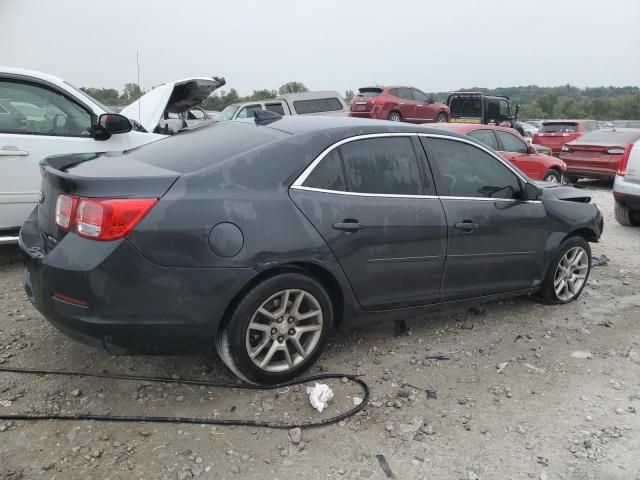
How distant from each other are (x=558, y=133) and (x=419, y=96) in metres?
4.68

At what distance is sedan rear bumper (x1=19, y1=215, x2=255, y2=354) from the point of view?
2.72 m

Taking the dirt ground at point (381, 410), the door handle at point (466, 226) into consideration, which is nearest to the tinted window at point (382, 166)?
the door handle at point (466, 226)

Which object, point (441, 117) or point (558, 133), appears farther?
point (441, 117)

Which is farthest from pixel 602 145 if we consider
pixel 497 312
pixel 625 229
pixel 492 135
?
pixel 497 312

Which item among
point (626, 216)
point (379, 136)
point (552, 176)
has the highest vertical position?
point (379, 136)

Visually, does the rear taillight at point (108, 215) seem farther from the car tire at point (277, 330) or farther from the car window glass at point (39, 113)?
the car window glass at point (39, 113)

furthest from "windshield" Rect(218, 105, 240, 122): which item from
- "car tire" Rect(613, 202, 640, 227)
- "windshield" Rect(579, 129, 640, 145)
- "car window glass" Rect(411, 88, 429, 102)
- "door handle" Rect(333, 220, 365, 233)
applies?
"door handle" Rect(333, 220, 365, 233)

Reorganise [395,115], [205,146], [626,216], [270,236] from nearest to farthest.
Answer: [270,236]
[205,146]
[626,216]
[395,115]

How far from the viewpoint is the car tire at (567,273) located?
4.61 m

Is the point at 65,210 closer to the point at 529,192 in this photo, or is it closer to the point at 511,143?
the point at 529,192

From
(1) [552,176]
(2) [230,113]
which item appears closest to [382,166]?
(1) [552,176]

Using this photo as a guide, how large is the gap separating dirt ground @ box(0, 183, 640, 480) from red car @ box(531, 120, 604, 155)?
14.9 meters

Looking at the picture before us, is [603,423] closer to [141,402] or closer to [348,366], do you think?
[348,366]

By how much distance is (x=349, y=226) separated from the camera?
3.27 metres
